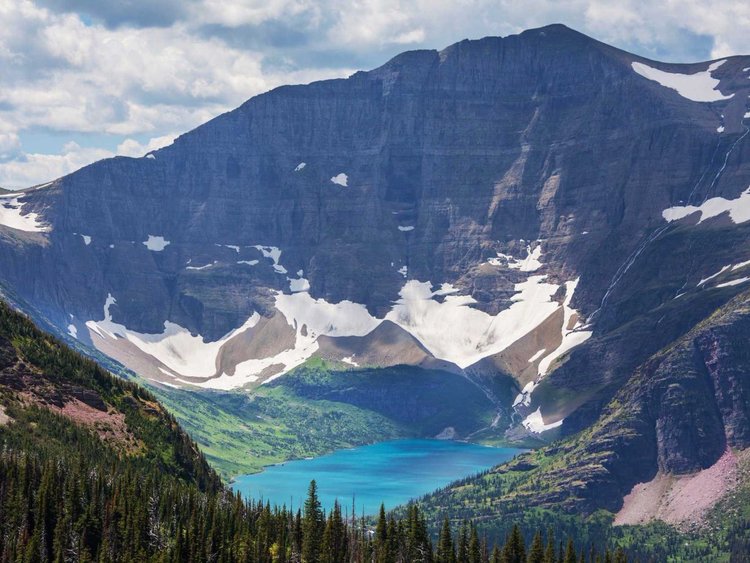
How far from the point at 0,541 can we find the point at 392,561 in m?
50.6

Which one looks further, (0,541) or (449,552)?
(449,552)

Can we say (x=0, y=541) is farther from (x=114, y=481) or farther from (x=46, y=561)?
(x=114, y=481)

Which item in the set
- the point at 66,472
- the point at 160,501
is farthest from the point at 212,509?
the point at 66,472

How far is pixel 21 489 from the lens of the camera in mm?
183250

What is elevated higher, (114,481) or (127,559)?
(114,481)

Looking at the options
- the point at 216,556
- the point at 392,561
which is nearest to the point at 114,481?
the point at 216,556

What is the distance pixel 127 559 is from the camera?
571ft

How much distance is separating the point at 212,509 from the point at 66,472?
1996cm

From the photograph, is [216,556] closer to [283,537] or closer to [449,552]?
[283,537]

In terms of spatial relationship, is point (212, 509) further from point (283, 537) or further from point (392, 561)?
point (392, 561)

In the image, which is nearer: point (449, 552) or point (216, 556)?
point (216, 556)

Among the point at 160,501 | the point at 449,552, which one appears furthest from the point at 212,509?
the point at 449,552

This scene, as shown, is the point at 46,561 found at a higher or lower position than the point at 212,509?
lower

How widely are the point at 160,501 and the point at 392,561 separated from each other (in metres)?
31.4
